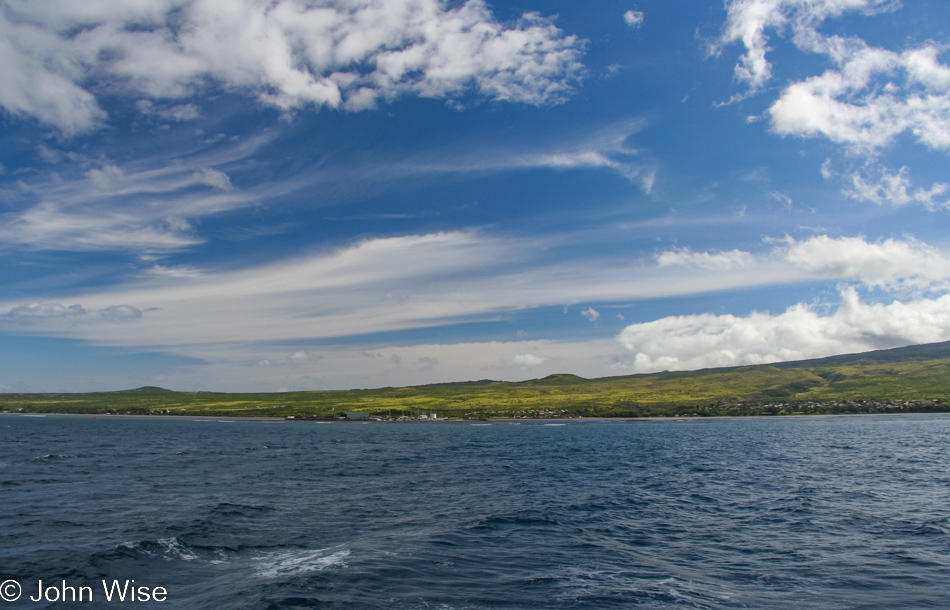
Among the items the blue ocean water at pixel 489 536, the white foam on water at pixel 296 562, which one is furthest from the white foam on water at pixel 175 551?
the white foam on water at pixel 296 562

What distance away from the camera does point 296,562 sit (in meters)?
26.7

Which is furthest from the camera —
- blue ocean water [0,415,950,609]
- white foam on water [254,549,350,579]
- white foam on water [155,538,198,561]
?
white foam on water [155,538,198,561]

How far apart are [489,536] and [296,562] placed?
12.4 metres

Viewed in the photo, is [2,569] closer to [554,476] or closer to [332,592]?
[332,592]

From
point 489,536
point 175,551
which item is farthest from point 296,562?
point 489,536

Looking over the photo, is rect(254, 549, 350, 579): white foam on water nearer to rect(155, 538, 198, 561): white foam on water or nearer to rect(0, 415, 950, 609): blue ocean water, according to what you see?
rect(0, 415, 950, 609): blue ocean water

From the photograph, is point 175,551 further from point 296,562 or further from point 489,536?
point 489,536

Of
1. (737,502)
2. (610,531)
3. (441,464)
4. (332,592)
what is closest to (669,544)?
(610,531)

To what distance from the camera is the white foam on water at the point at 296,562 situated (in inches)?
990

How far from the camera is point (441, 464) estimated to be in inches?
2913

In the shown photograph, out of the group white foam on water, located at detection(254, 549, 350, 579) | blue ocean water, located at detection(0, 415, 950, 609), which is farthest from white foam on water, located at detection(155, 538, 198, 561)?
white foam on water, located at detection(254, 549, 350, 579)

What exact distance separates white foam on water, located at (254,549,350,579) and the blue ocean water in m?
0.17

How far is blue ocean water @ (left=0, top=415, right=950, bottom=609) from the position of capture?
22.4 metres

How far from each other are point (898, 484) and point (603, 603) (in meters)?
47.0
